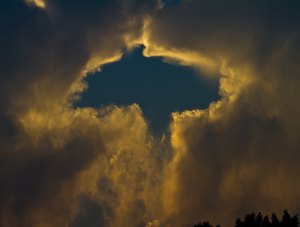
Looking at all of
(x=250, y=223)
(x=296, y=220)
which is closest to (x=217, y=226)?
(x=250, y=223)

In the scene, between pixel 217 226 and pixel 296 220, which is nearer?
pixel 296 220

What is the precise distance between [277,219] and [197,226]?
19273mm

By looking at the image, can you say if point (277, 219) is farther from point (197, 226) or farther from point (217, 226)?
point (197, 226)

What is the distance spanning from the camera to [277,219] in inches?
4038

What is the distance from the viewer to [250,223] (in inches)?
4195

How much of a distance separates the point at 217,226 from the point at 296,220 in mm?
16092

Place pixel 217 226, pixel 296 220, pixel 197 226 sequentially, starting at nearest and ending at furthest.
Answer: pixel 296 220 < pixel 217 226 < pixel 197 226

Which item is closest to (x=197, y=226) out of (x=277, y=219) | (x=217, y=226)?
(x=217, y=226)

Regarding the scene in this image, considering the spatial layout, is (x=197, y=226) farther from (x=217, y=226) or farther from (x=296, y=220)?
(x=296, y=220)

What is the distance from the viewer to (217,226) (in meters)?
107

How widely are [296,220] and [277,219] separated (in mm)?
3870

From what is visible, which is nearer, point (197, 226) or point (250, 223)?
point (250, 223)

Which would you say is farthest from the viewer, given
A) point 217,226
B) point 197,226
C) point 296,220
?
point 197,226

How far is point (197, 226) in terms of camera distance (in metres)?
115
